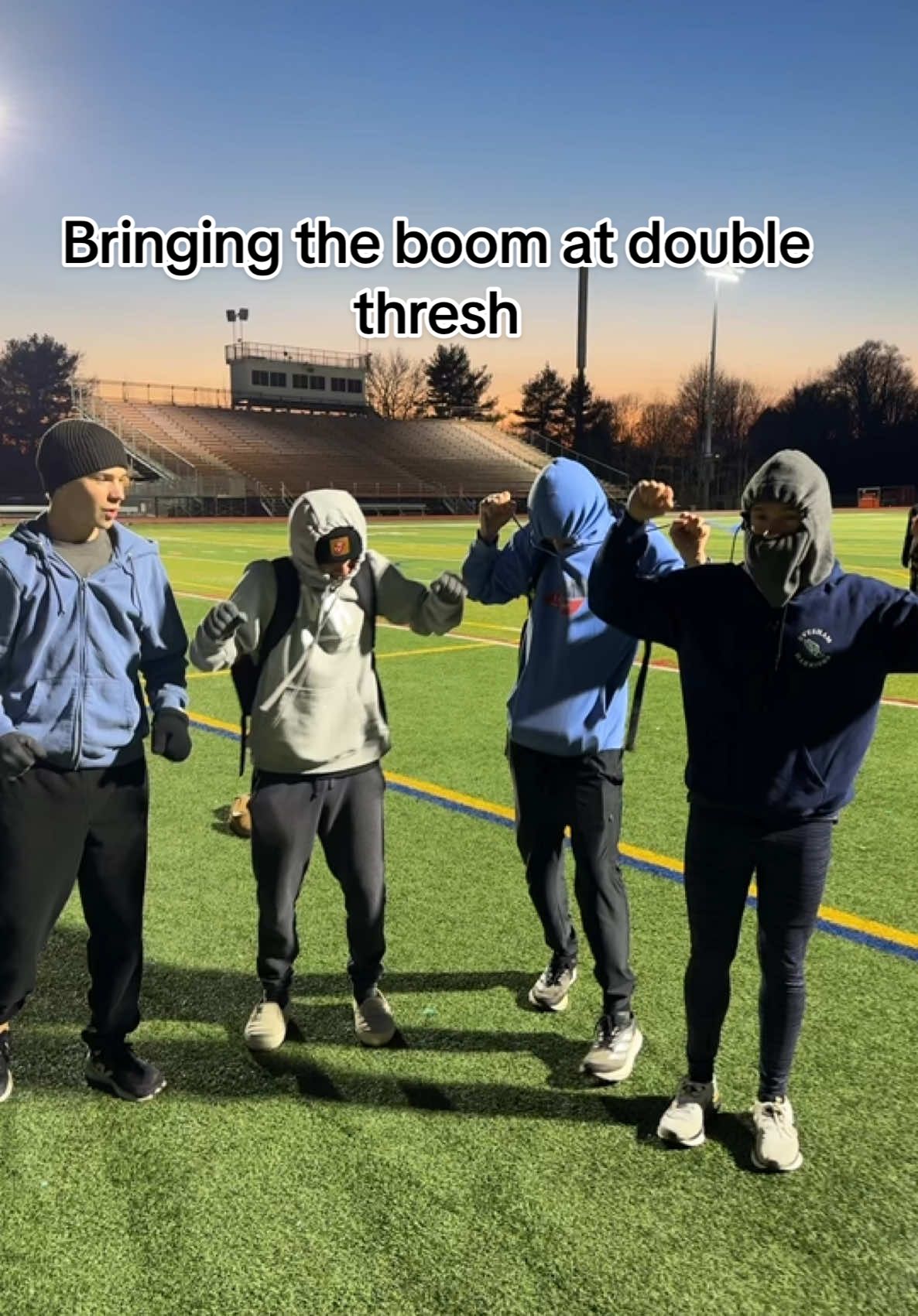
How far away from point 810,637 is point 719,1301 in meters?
1.49

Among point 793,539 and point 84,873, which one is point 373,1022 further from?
point 793,539

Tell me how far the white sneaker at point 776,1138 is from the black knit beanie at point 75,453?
244cm

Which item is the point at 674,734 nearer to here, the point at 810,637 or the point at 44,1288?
the point at 810,637

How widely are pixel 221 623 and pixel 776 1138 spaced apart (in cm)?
204

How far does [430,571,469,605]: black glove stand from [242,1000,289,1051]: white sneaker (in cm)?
141

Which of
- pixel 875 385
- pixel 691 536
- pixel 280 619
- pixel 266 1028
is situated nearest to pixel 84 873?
pixel 266 1028

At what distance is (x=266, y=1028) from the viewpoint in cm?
313

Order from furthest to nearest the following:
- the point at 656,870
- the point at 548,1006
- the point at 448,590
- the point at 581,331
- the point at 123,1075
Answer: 1. the point at 581,331
2. the point at 656,870
3. the point at 548,1006
4. the point at 448,590
5. the point at 123,1075

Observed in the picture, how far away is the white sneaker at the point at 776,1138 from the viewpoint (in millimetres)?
2557

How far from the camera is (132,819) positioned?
283 cm

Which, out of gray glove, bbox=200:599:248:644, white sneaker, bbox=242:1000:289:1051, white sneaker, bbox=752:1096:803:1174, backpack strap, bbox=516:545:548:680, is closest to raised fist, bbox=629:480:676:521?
backpack strap, bbox=516:545:548:680

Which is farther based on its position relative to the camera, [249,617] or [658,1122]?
[249,617]

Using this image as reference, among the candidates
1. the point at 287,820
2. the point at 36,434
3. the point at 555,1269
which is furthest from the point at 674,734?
the point at 36,434

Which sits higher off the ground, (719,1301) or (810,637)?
(810,637)
